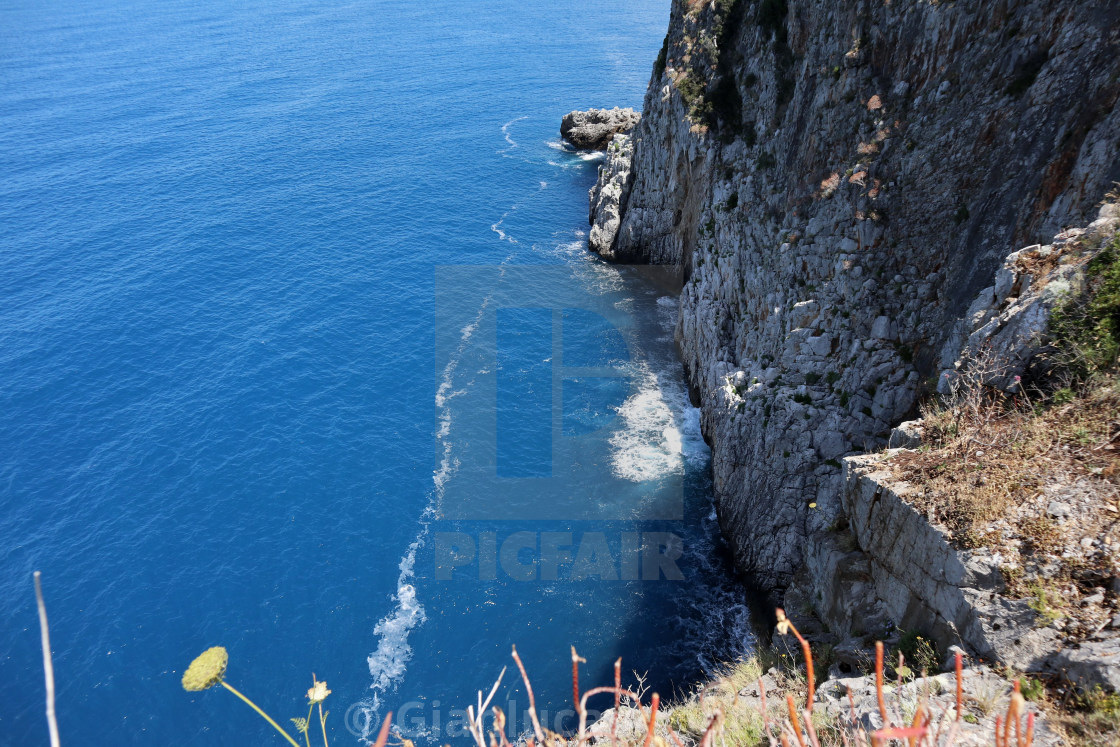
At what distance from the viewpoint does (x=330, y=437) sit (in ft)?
131

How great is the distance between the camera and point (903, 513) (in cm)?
1716

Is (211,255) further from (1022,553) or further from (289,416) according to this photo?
(1022,553)

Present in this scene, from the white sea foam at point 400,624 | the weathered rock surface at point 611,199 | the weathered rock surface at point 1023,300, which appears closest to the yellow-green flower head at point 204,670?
the white sea foam at point 400,624

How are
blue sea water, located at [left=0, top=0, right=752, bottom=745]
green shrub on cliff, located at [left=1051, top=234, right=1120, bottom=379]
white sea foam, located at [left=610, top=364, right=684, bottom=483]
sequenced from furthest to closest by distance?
white sea foam, located at [left=610, top=364, right=684, bottom=483]
blue sea water, located at [left=0, top=0, right=752, bottom=745]
green shrub on cliff, located at [left=1051, top=234, right=1120, bottom=379]

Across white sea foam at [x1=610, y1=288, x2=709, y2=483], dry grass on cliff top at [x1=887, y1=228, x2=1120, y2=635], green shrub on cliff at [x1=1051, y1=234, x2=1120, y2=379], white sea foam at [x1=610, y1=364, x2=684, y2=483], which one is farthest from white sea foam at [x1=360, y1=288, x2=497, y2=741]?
green shrub on cliff at [x1=1051, y1=234, x2=1120, y2=379]

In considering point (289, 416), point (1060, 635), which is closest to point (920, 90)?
point (1060, 635)

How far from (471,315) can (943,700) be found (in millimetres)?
42480

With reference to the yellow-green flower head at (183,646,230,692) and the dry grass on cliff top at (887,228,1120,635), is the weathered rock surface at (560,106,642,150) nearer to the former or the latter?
the dry grass on cliff top at (887,228,1120,635)

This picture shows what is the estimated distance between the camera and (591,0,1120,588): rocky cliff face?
20953mm

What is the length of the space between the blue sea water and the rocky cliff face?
20.3 feet

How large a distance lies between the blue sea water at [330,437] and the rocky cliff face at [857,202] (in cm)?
620

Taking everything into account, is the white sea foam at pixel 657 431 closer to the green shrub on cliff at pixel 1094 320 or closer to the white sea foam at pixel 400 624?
the white sea foam at pixel 400 624

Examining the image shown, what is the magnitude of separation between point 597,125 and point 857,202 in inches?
2335

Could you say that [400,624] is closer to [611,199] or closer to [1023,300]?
[1023,300]
